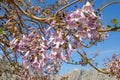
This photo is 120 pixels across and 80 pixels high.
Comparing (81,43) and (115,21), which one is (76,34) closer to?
(81,43)

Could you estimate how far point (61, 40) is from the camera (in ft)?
10.5

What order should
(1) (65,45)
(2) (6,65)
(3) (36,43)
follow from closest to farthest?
(1) (65,45) → (3) (36,43) → (2) (6,65)

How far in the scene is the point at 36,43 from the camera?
3.55 m

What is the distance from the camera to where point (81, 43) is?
3.41m

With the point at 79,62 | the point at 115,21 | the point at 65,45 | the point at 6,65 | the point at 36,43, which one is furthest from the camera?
the point at 6,65

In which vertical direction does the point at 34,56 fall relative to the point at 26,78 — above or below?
above

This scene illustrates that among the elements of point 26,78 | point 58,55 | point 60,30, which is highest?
point 60,30

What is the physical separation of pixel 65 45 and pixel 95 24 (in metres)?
0.37

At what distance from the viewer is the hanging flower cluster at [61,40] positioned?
10.2 ft

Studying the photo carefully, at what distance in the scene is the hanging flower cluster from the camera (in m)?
3.11

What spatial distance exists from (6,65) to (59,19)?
7405mm

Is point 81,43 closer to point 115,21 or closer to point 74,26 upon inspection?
point 74,26

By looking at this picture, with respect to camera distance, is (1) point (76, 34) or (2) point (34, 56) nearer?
(1) point (76, 34)

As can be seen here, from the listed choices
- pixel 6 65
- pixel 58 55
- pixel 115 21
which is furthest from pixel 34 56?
pixel 6 65
